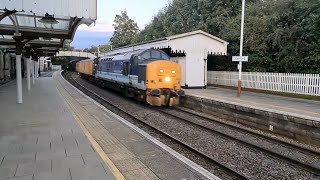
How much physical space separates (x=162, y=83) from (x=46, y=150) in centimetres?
948

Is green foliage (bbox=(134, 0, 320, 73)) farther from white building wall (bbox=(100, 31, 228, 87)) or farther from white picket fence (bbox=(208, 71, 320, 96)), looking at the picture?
white building wall (bbox=(100, 31, 228, 87))

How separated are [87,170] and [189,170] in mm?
1959

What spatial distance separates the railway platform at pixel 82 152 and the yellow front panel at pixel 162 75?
4.85 metres

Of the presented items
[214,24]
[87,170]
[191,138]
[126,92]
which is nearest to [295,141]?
[191,138]

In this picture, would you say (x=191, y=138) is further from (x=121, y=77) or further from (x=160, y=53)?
(x=121, y=77)

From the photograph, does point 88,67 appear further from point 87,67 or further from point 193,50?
point 193,50

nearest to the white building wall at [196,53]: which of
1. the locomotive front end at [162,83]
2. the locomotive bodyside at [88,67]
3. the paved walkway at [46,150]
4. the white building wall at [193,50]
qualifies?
the white building wall at [193,50]

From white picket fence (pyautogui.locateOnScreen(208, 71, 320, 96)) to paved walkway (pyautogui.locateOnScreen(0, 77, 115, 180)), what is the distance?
40.2 ft

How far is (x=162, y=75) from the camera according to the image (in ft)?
52.2

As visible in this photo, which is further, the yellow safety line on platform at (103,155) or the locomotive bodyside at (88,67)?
the locomotive bodyside at (88,67)

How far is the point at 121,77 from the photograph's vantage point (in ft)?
64.2

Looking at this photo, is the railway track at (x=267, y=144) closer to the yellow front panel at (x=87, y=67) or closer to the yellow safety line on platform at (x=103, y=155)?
the yellow safety line on platform at (x=103, y=155)

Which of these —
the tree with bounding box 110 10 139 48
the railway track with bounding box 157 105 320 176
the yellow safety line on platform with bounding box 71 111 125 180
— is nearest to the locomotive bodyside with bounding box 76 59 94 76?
the railway track with bounding box 157 105 320 176

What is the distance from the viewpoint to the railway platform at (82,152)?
575 cm
